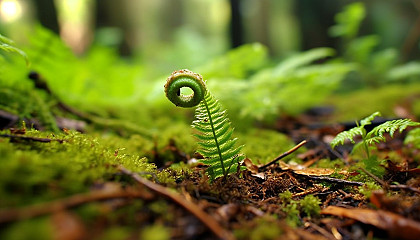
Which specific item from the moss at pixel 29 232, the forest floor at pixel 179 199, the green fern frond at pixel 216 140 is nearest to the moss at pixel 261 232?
the forest floor at pixel 179 199

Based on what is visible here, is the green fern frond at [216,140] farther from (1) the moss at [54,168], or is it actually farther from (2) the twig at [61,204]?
(2) the twig at [61,204]

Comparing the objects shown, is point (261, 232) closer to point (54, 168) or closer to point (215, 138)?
point (215, 138)

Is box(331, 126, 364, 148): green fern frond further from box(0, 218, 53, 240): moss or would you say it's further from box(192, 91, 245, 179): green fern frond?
box(0, 218, 53, 240): moss

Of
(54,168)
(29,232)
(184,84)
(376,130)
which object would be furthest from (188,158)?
(29,232)

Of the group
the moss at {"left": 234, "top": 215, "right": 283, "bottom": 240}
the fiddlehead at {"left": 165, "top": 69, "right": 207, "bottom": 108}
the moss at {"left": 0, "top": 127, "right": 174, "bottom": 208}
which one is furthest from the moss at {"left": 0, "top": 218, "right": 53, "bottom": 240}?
the fiddlehead at {"left": 165, "top": 69, "right": 207, "bottom": 108}

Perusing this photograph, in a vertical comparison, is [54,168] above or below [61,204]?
above

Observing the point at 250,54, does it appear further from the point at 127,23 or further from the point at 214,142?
the point at 127,23
